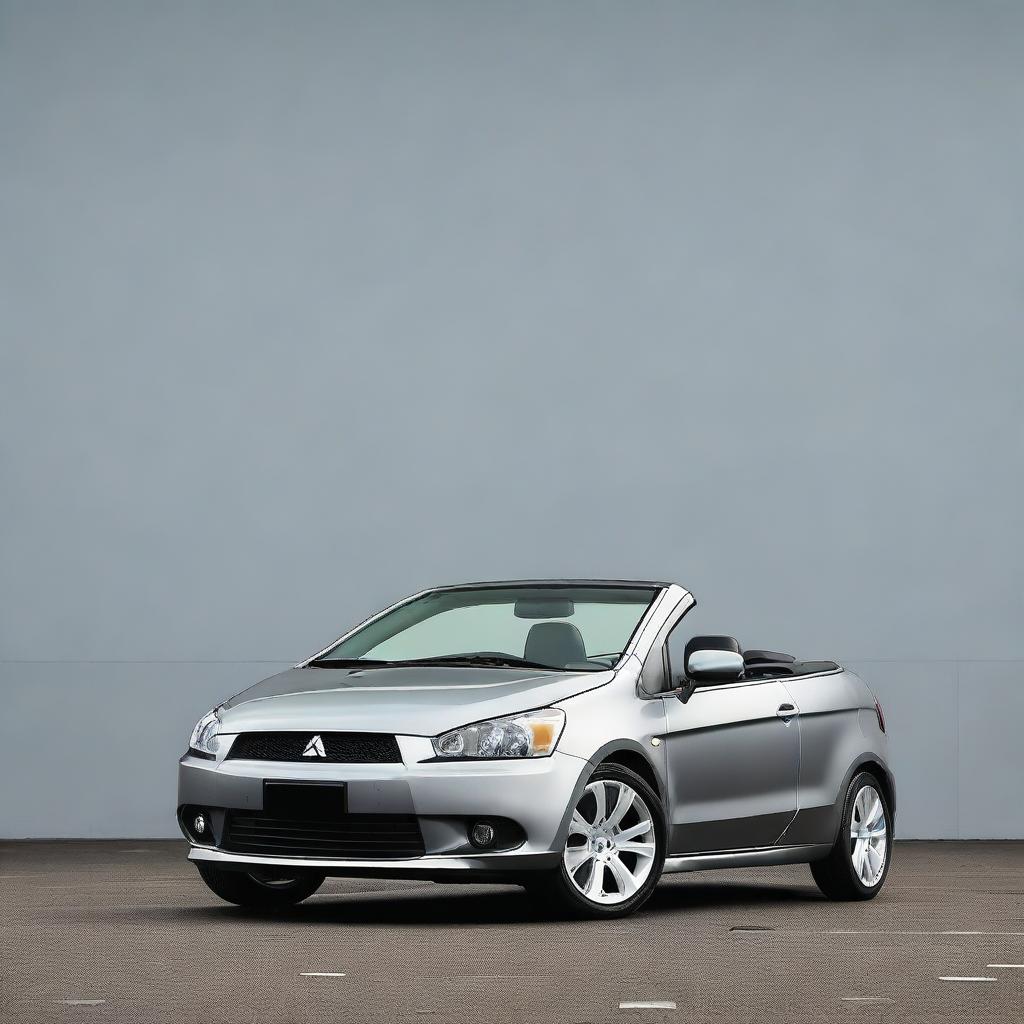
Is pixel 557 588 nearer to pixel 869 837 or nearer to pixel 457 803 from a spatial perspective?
pixel 457 803

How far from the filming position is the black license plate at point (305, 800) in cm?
931

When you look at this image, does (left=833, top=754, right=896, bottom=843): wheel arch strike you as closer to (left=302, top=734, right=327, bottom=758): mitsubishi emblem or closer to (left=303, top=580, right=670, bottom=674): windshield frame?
(left=303, top=580, right=670, bottom=674): windshield frame

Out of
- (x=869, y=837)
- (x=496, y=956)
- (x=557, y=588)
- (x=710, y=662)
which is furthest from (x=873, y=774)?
(x=496, y=956)

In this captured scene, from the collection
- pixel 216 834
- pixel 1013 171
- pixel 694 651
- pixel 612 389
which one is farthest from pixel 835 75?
pixel 216 834

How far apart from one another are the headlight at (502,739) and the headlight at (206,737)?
1.07 meters

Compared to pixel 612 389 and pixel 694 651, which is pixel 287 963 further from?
pixel 612 389

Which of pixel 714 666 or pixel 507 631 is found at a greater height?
pixel 507 631

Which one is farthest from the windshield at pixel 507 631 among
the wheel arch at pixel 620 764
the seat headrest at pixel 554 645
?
the wheel arch at pixel 620 764

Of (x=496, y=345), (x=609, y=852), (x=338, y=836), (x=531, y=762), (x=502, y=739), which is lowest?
(x=609, y=852)

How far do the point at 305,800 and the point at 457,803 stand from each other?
0.66 meters

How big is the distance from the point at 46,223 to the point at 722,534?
608cm

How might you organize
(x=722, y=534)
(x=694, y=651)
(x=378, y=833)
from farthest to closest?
(x=722, y=534)
(x=694, y=651)
(x=378, y=833)

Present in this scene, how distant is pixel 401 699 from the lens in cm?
956

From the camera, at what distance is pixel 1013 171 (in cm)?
1833
